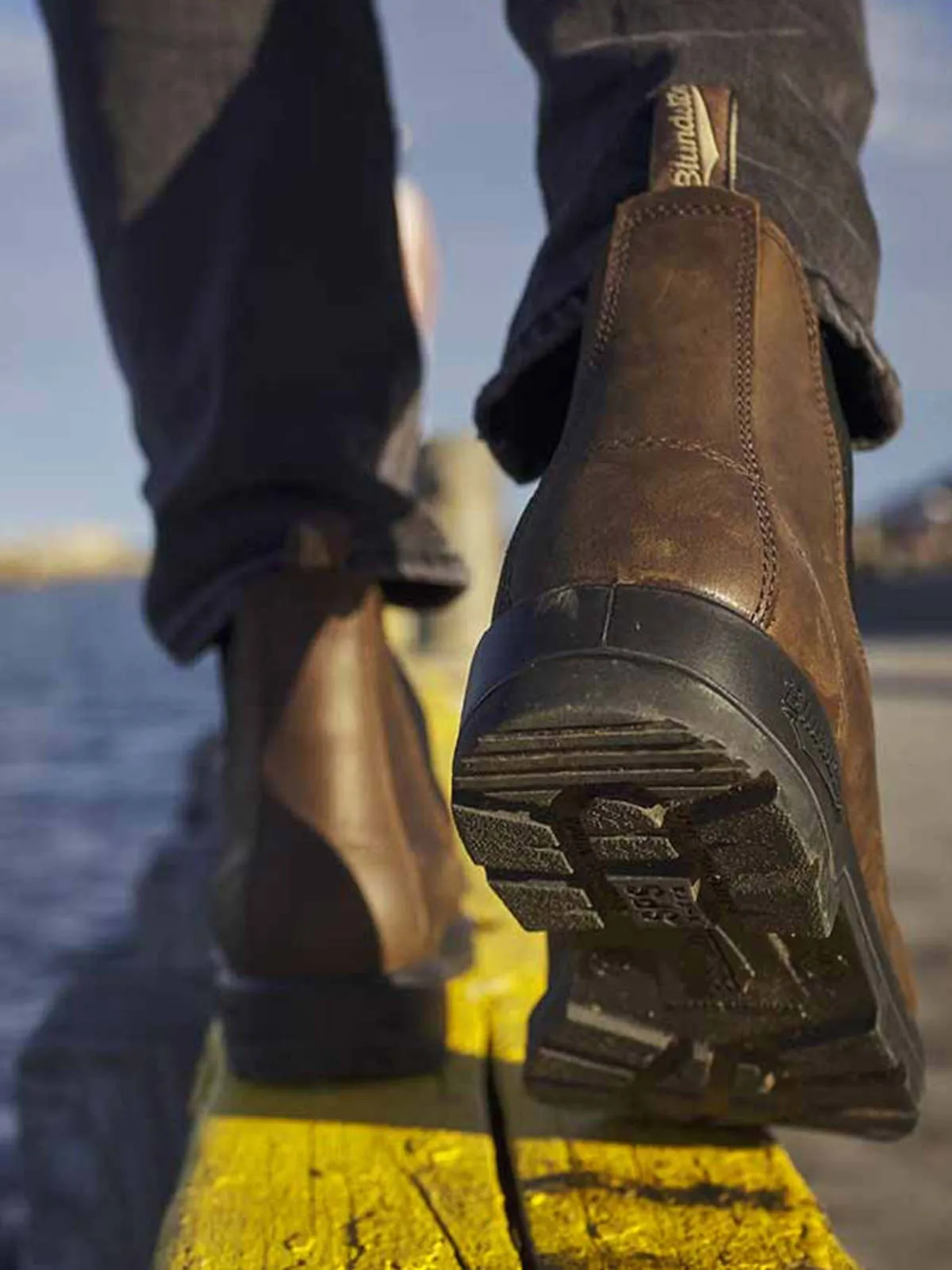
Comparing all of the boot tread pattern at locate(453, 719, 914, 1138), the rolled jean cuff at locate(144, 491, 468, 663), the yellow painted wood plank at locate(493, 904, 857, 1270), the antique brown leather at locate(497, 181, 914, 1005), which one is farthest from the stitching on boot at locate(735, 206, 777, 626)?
the rolled jean cuff at locate(144, 491, 468, 663)

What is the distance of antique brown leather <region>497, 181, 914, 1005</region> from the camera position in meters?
0.95

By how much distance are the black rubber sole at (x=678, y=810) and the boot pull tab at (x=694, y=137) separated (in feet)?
1.07

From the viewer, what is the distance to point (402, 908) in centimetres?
144

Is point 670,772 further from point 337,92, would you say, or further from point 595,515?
point 337,92

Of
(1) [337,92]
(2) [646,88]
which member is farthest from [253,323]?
(2) [646,88]

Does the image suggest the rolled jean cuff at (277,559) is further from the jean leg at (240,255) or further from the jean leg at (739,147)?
the jean leg at (739,147)

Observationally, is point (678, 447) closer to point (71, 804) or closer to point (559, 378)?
point (559, 378)

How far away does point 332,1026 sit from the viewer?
139 cm

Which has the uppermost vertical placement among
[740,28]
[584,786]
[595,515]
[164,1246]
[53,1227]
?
[740,28]

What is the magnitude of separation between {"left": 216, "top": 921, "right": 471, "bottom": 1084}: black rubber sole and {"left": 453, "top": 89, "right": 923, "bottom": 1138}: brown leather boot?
272mm

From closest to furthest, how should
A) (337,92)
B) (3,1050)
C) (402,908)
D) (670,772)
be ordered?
(670,772) < (402,908) < (337,92) < (3,1050)

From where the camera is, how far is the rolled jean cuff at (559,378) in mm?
1105

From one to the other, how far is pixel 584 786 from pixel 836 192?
1.58 feet

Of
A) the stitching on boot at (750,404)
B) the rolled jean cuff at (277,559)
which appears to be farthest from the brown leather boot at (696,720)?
the rolled jean cuff at (277,559)
